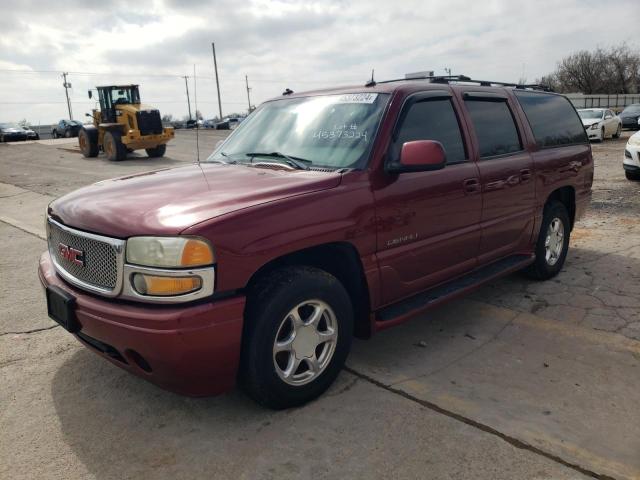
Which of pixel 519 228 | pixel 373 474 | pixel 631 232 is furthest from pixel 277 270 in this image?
pixel 631 232

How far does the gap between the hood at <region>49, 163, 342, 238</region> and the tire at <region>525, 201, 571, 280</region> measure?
2.74 meters

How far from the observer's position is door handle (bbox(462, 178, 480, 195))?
12.5ft

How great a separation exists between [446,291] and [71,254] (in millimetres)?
2447

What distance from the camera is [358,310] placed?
3301mm

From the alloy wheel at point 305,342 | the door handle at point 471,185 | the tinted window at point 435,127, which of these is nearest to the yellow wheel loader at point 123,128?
the tinted window at point 435,127

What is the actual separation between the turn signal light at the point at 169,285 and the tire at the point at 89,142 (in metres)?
20.4

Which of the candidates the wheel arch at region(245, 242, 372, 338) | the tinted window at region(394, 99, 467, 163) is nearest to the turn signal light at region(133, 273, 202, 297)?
the wheel arch at region(245, 242, 372, 338)

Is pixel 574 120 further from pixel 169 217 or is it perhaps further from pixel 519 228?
pixel 169 217

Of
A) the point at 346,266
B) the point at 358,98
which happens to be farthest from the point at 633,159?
the point at 346,266

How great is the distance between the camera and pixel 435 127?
3.77m

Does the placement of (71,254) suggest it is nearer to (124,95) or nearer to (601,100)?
(124,95)

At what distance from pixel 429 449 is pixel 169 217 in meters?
1.72

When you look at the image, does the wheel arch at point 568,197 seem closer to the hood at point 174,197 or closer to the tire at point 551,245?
the tire at point 551,245

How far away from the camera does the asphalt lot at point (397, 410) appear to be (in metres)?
2.52
